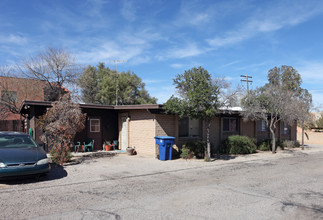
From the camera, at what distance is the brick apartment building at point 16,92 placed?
70.3ft

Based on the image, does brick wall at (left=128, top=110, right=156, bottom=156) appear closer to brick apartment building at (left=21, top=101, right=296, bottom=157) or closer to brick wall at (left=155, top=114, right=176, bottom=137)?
brick apartment building at (left=21, top=101, right=296, bottom=157)

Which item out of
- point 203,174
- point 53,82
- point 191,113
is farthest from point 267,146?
point 53,82

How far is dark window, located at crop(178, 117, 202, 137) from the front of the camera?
14.1 metres

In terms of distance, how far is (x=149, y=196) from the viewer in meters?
6.13

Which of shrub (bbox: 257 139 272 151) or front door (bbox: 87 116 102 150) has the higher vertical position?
front door (bbox: 87 116 102 150)

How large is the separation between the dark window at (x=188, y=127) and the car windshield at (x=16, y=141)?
7.60 m

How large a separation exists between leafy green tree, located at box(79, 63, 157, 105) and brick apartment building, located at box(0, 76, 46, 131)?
7828 millimetres

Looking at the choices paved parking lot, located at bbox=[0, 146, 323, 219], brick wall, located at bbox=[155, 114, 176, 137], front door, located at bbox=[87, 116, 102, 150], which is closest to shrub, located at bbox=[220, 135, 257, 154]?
brick wall, located at bbox=[155, 114, 176, 137]

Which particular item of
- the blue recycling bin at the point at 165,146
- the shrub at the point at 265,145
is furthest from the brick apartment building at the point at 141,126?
the shrub at the point at 265,145

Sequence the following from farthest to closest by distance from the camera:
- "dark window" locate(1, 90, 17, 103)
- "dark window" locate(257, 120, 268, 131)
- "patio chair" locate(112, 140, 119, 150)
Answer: "dark window" locate(1, 90, 17, 103) → "dark window" locate(257, 120, 268, 131) → "patio chair" locate(112, 140, 119, 150)

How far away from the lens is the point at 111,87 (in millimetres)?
31375

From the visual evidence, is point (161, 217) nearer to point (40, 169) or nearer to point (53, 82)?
point (40, 169)

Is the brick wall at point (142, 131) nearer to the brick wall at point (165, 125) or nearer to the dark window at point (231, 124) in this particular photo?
the brick wall at point (165, 125)

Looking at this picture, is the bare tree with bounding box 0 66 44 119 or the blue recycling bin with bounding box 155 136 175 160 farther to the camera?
the bare tree with bounding box 0 66 44 119
